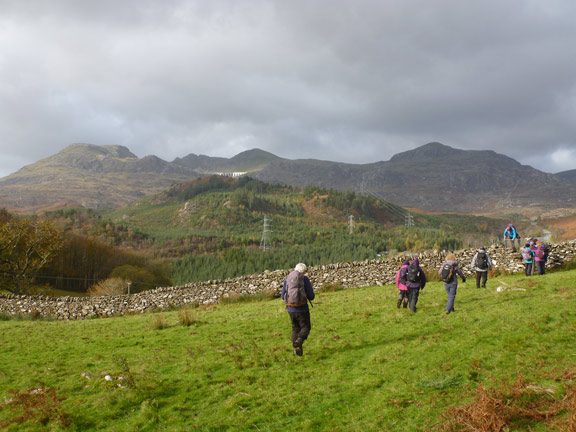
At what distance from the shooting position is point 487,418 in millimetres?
5332

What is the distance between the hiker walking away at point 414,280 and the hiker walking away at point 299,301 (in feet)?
16.5

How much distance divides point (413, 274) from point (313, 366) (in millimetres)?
5789

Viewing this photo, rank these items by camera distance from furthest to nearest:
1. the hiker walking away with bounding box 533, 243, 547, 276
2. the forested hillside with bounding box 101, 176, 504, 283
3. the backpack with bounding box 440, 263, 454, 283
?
the forested hillside with bounding box 101, 176, 504, 283, the hiker walking away with bounding box 533, 243, 547, 276, the backpack with bounding box 440, 263, 454, 283

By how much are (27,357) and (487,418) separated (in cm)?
1215

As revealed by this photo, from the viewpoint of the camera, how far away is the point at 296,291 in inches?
368

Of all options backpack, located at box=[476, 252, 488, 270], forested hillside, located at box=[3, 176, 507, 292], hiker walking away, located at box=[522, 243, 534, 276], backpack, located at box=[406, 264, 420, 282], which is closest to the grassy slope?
backpack, located at box=[406, 264, 420, 282]

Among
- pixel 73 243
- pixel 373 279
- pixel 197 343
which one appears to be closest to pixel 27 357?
pixel 197 343

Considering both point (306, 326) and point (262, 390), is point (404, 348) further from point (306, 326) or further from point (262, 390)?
point (262, 390)

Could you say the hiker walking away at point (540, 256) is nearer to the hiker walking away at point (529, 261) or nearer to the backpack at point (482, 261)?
the hiker walking away at point (529, 261)

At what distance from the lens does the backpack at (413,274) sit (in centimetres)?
1292

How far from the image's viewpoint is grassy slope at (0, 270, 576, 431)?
654cm

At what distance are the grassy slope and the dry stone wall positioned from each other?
961 centimetres

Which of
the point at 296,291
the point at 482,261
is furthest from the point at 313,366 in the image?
the point at 482,261

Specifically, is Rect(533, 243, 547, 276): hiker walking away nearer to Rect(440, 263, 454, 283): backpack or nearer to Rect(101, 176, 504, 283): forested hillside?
Rect(440, 263, 454, 283): backpack
